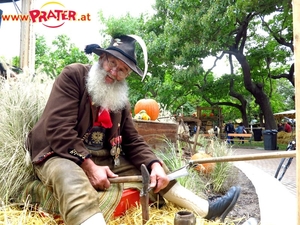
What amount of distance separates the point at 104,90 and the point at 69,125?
0.45m

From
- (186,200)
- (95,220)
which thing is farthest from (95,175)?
(186,200)

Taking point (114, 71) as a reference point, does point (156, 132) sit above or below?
below

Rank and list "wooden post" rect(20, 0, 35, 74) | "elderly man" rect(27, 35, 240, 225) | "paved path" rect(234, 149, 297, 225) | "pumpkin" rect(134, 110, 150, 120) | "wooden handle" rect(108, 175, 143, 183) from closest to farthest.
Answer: "elderly man" rect(27, 35, 240, 225), "wooden handle" rect(108, 175, 143, 183), "paved path" rect(234, 149, 297, 225), "pumpkin" rect(134, 110, 150, 120), "wooden post" rect(20, 0, 35, 74)

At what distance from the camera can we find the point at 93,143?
8.75 ft

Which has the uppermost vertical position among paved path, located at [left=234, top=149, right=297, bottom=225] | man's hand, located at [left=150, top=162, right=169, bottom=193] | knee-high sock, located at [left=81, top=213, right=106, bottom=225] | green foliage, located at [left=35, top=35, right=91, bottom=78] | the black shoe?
green foliage, located at [left=35, top=35, right=91, bottom=78]

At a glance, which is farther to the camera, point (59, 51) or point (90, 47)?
point (59, 51)

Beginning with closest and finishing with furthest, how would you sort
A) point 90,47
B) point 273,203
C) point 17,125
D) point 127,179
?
point 127,179
point 90,47
point 17,125
point 273,203

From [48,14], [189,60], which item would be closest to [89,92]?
[48,14]

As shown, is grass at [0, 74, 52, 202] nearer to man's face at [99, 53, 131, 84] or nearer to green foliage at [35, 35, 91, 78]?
man's face at [99, 53, 131, 84]

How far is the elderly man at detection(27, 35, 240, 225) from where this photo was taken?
2.05 meters

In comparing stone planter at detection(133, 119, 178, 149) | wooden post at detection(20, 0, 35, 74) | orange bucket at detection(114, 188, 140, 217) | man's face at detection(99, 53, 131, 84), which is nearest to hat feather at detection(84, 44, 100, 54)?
man's face at detection(99, 53, 131, 84)

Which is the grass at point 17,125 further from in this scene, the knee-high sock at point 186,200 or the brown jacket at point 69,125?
the knee-high sock at point 186,200

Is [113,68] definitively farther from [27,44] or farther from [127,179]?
[27,44]

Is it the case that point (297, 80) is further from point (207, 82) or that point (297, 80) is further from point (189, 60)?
point (207, 82)
